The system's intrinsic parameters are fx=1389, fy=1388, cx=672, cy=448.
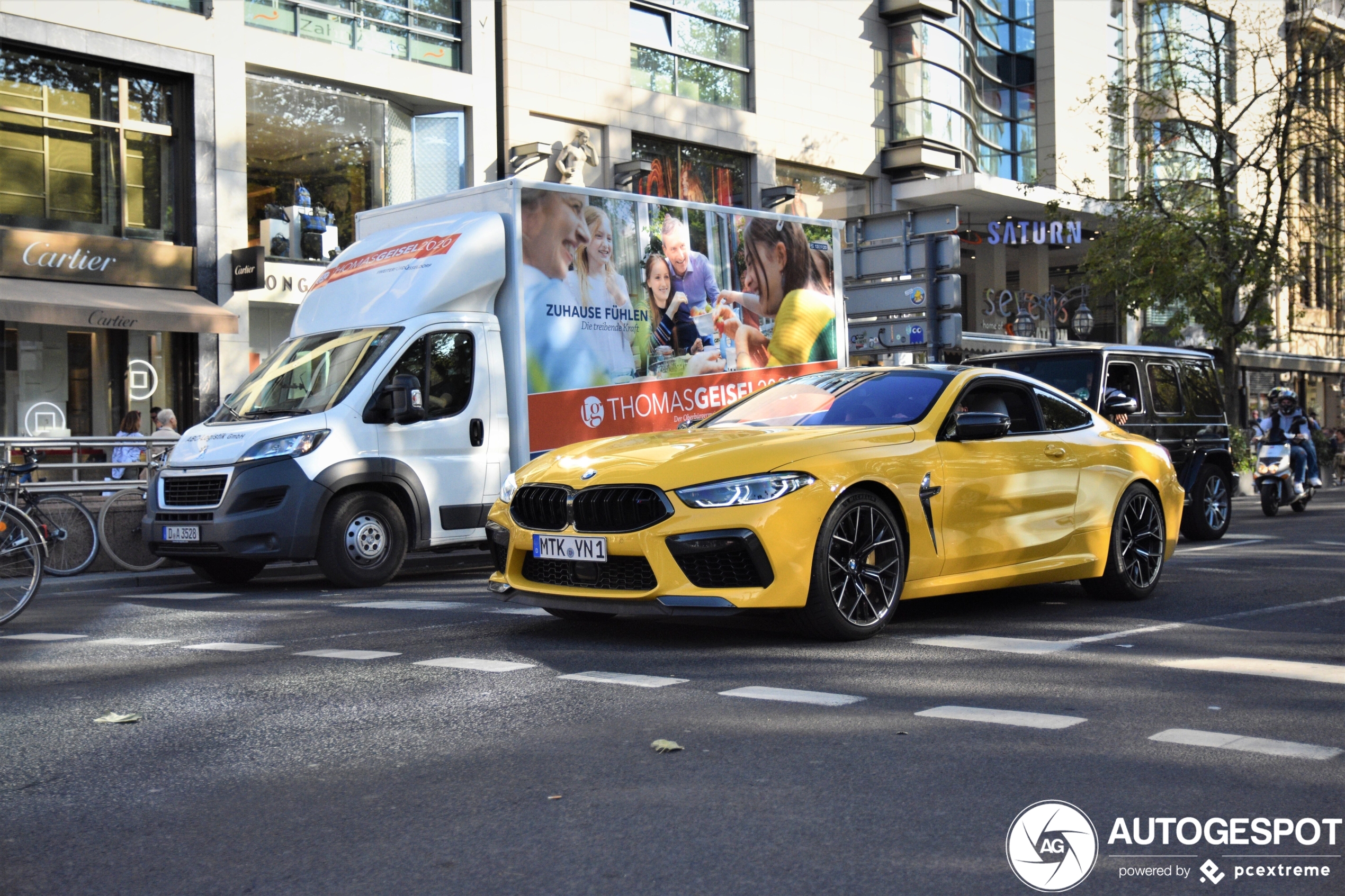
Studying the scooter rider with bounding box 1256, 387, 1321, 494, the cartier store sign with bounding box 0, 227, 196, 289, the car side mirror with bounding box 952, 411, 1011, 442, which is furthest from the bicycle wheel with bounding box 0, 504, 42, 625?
the scooter rider with bounding box 1256, 387, 1321, 494

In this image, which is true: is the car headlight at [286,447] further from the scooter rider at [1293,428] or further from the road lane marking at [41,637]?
the scooter rider at [1293,428]

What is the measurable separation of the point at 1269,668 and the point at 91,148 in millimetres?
18596

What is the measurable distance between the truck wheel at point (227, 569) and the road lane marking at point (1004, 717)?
748 centimetres

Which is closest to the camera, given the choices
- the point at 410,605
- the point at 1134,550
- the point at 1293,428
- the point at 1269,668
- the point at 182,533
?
the point at 1269,668

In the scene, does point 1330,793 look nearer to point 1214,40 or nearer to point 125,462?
point 125,462

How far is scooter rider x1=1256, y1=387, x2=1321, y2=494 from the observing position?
18453 millimetres

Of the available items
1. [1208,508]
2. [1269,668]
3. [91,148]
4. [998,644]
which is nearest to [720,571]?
[998,644]

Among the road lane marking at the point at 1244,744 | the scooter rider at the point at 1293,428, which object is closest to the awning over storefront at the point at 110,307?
the scooter rider at the point at 1293,428

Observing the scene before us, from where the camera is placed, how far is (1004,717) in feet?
16.7

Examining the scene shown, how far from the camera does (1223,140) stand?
27.1 meters

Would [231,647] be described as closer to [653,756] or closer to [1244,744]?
[653,756]

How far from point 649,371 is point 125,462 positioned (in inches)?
207

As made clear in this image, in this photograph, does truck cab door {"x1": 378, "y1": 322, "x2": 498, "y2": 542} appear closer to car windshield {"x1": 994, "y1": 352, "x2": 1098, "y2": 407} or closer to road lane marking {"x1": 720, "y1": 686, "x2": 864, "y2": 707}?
car windshield {"x1": 994, "y1": 352, "x2": 1098, "y2": 407}

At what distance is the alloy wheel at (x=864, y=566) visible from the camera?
6750 mm
